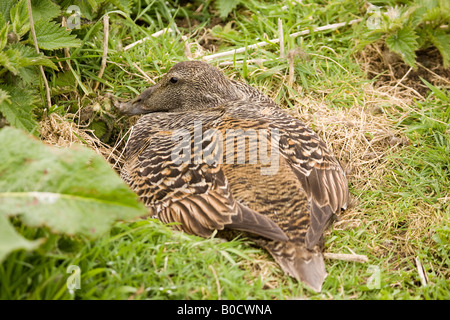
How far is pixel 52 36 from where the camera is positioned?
4.21 m

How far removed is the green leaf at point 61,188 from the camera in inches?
102

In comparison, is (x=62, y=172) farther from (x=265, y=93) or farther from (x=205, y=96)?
(x=265, y=93)

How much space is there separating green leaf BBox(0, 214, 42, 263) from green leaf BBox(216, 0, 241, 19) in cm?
382

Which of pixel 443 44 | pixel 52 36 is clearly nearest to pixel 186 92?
pixel 52 36

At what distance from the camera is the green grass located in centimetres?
289

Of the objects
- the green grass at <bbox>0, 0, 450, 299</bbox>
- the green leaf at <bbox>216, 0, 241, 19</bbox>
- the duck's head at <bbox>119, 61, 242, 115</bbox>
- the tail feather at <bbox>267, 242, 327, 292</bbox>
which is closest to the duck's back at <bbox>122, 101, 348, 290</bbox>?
the tail feather at <bbox>267, 242, 327, 292</bbox>

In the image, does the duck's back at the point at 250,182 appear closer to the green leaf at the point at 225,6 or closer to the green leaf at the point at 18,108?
the green leaf at the point at 18,108

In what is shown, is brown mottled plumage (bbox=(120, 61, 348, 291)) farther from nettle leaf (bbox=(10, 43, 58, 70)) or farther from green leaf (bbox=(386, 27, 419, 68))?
green leaf (bbox=(386, 27, 419, 68))

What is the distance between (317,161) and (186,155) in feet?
3.07

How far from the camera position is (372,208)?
4.12m

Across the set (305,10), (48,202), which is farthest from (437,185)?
(48,202)

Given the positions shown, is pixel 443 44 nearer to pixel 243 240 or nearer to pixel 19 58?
pixel 243 240

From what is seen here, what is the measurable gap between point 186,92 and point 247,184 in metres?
1.40

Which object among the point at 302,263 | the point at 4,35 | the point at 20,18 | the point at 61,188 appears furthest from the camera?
the point at 20,18
